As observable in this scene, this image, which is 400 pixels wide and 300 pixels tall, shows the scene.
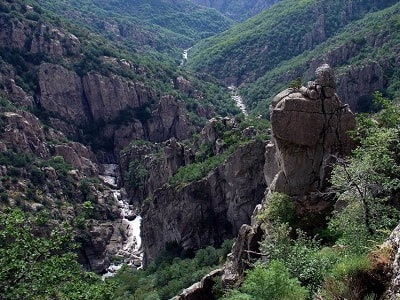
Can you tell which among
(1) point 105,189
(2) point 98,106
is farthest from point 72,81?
(1) point 105,189

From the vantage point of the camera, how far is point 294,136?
29.1m

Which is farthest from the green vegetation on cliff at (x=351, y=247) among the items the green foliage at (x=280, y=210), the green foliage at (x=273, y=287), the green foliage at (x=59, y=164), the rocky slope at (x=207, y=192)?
the green foliage at (x=59, y=164)

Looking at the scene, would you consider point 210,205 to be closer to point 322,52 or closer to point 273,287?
point 273,287

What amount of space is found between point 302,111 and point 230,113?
118467 mm

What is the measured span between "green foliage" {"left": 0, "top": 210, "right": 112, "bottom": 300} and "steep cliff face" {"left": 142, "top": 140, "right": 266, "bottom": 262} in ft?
123

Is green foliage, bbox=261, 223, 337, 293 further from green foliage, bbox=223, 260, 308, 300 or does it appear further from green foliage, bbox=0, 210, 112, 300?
green foliage, bbox=0, 210, 112, 300

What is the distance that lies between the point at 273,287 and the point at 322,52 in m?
142

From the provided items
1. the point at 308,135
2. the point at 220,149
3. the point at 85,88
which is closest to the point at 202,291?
the point at 308,135

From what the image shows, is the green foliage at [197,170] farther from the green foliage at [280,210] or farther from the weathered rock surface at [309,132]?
the green foliage at [280,210]

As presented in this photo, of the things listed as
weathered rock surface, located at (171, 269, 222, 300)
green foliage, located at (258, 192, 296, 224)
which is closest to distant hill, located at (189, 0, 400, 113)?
green foliage, located at (258, 192, 296, 224)

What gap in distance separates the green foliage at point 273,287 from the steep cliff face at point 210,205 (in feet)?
133

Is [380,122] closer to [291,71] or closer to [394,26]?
[394,26]

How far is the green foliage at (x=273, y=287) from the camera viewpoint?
15.1 metres

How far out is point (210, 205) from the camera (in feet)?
205
